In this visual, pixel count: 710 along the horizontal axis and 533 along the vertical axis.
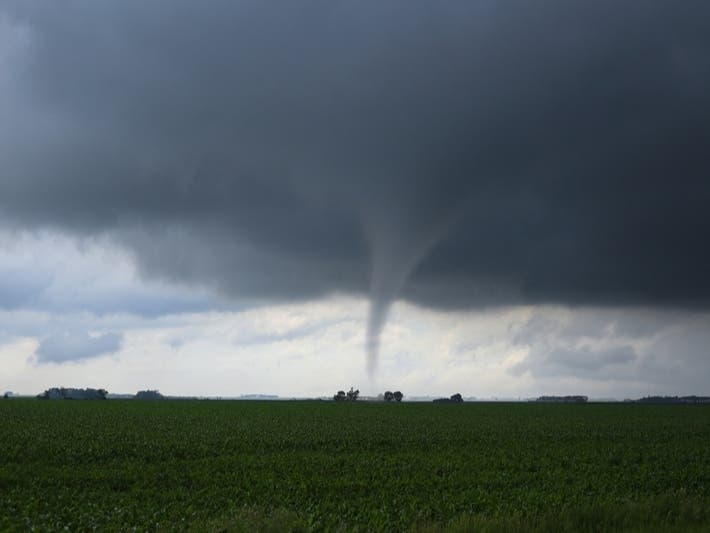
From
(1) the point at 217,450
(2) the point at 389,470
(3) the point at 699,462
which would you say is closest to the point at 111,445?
(1) the point at 217,450

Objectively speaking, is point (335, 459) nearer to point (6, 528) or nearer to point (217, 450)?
point (217, 450)

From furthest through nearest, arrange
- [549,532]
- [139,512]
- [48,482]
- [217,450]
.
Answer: [217,450] → [48,482] → [139,512] → [549,532]

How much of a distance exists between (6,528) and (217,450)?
18.1m

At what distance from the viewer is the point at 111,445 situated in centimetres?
3331

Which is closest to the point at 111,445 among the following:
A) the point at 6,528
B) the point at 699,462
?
the point at 6,528

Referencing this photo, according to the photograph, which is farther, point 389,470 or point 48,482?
point 389,470

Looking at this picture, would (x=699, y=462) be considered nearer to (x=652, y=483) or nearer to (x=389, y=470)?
(x=652, y=483)

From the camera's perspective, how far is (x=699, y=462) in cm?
3353

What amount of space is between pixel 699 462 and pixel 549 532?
2363 cm

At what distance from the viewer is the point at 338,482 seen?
24.0 m

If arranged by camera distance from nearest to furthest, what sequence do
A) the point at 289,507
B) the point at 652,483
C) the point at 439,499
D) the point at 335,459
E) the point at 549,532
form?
the point at 549,532
the point at 289,507
the point at 439,499
the point at 652,483
the point at 335,459

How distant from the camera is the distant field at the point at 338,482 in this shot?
17.0m

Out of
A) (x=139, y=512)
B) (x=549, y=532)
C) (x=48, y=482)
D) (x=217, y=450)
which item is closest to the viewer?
(x=549, y=532)

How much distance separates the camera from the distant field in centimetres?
1697
